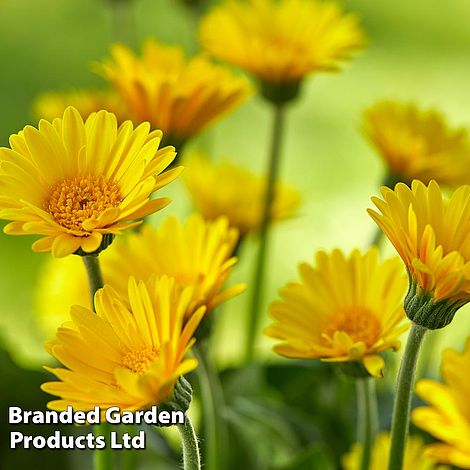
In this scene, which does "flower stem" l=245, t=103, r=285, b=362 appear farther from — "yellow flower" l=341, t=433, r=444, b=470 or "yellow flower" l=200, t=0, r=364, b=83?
"yellow flower" l=341, t=433, r=444, b=470

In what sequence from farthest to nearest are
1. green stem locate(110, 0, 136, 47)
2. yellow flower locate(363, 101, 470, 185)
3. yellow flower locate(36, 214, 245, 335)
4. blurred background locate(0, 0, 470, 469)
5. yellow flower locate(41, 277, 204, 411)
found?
blurred background locate(0, 0, 470, 469), green stem locate(110, 0, 136, 47), yellow flower locate(363, 101, 470, 185), yellow flower locate(36, 214, 245, 335), yellow flower locate(41, 277, 204, 411)

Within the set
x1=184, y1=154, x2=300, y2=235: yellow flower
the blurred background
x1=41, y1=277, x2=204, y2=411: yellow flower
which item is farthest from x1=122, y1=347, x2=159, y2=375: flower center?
the blurred background

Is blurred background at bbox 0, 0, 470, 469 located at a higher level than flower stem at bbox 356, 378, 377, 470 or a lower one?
higher

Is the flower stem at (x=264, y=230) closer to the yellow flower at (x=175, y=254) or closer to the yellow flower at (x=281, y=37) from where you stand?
the yellow flower at (x=281, y=37)

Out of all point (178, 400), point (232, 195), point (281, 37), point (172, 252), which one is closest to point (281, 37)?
point (281, 37)

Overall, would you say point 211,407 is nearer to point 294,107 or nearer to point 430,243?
point 430,243

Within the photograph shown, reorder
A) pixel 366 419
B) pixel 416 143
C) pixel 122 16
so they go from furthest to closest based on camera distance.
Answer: pixel 122 16 < pixel 416 143 < pixel 366 419

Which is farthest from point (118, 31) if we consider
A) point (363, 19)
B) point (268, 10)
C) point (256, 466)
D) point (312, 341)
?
point (363, 19)

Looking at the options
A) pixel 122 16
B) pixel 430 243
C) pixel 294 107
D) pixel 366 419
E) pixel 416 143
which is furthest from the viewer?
pixel 294 107
